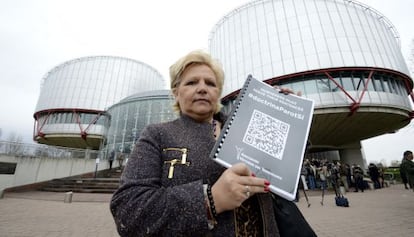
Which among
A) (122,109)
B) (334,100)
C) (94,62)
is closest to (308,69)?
(334,100)

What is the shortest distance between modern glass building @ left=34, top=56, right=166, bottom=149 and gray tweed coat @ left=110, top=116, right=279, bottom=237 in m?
33.7

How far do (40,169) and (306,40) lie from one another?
25.5m

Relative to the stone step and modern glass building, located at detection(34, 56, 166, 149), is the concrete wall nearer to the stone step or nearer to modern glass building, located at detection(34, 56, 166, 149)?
the stone step

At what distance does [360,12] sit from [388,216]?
24.7 metres

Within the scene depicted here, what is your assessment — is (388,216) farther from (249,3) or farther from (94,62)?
(94,62)

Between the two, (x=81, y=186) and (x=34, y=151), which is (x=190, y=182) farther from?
Answer: (x=34, y=151)

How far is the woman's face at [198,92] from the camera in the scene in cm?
128

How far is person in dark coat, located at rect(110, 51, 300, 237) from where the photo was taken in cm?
79

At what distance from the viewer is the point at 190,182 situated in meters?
0.95

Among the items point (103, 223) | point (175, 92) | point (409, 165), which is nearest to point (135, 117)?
point (103, 223)

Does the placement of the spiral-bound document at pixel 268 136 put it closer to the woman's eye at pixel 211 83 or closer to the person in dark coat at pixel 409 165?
the woman's eye at pixel 211 83

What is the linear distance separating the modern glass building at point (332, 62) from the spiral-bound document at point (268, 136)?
19117 mm

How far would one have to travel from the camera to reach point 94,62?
36.9 meters

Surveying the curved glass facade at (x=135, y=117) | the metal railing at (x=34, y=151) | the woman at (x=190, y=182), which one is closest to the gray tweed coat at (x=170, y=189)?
the woman at (x=190, y=182)
